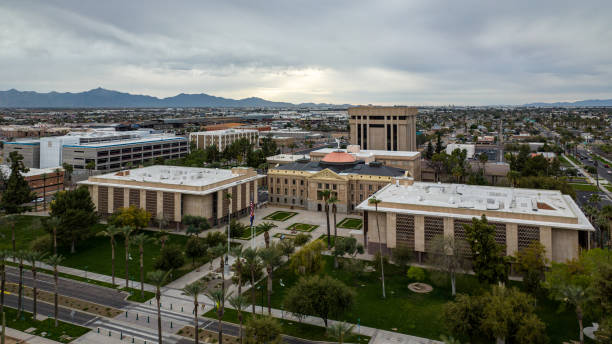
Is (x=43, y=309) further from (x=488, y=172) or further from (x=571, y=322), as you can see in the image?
(x=488, y=172)

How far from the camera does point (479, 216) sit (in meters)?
60.4

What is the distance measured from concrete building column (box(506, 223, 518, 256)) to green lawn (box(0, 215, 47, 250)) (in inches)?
3099

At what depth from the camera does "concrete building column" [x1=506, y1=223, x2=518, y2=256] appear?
5800 centimetres

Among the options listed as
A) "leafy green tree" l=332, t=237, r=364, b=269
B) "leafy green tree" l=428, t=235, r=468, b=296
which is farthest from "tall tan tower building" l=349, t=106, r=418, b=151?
"leafy green tree" l=428, t=235, r=468, b=296

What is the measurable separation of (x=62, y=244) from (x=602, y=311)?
7896cm

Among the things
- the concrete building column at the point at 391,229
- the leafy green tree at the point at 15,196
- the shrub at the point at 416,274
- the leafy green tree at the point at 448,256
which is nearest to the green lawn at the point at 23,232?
the leafy green tree at the point at 15,196

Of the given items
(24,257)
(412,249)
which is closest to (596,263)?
(412,249)

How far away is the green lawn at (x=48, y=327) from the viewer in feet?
145

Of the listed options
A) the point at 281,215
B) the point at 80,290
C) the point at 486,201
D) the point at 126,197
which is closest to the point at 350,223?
the point at 281,215

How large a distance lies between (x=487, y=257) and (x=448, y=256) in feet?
20.8

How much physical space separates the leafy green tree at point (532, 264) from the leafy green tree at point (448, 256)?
718 cm

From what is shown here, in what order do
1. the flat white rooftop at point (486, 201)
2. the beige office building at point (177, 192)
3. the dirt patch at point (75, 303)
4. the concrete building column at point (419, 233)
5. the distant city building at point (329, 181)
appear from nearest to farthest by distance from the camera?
the dirt patch at point (75, 303), the flat white rooftop at point (486, 201), the concrete building column at point (419, 233), the beige office building at point (177, 192), the distant city building at point (329, 181)

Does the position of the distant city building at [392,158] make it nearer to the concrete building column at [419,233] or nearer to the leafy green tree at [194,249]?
the concrete building column at [419,233]

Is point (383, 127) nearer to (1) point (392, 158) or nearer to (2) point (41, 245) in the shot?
(1) point (392, 158)
